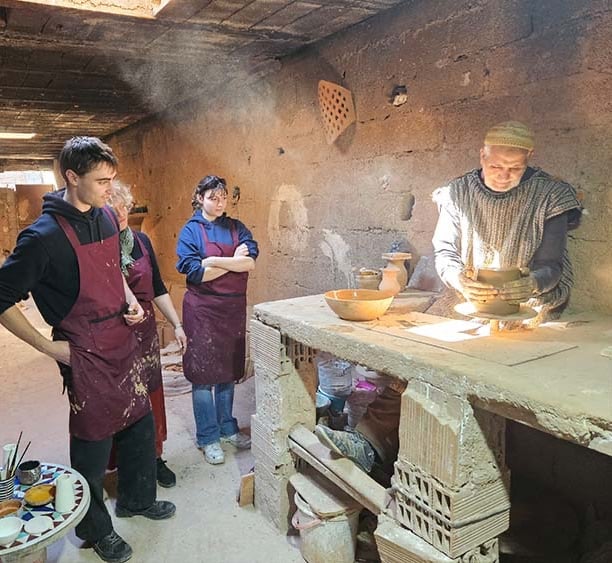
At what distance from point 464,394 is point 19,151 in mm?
10459

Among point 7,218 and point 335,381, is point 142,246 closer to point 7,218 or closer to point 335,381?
point 335,381

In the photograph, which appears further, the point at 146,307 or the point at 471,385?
the point at 146,307

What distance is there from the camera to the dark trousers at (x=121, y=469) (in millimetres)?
2273

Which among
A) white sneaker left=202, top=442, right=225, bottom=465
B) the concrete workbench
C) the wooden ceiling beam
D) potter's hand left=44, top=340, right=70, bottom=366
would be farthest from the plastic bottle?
the wooden ceiling beam

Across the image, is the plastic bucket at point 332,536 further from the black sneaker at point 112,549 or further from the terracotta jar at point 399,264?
the terracotta jar at point 399,264

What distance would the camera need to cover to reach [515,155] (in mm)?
1993

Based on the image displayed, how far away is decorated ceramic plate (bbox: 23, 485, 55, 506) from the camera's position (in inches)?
80.4

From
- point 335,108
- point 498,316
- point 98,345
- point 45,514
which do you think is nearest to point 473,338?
point 498,316

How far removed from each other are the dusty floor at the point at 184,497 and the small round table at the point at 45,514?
0.41m

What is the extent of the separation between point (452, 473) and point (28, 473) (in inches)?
67.1

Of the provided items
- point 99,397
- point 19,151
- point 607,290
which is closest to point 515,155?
point 607,290

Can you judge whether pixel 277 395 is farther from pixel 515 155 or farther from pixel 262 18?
pixel 262 18

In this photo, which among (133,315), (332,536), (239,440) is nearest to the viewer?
(332,536)

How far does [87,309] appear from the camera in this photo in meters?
2.15
